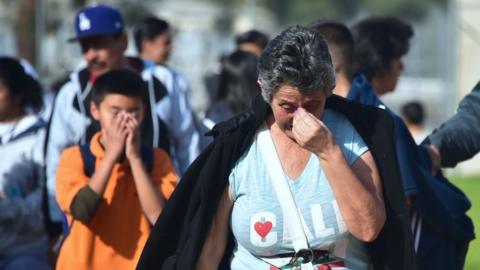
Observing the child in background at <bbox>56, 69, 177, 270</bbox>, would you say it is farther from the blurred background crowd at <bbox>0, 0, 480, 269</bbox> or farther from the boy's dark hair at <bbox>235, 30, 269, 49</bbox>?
the blurred background crowd at <bbox>0, 0, 480, 269</bbox>

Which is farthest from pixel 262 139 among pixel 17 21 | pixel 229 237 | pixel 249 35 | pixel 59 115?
pixel 17 21

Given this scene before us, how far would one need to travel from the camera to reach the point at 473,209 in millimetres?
15539

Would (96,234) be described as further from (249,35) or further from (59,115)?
(249,35)

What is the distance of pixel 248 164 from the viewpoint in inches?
188

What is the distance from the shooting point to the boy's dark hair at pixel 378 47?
261 inches

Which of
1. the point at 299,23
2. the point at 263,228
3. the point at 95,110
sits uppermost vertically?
the point at 263,228

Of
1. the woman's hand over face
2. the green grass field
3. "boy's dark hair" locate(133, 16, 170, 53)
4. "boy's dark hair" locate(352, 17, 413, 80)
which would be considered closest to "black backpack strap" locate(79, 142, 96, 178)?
"boy's dark hair" locate(352, 17, 413, 80)

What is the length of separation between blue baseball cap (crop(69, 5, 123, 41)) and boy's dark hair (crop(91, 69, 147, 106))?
124 centimetres

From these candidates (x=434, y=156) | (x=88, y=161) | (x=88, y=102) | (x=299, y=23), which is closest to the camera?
(x=434, y=156)

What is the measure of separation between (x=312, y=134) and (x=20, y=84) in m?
4.05

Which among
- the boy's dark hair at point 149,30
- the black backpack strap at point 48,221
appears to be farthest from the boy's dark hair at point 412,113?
the black backpack strap at point 48,221

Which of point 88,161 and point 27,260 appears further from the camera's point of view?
point 27,260

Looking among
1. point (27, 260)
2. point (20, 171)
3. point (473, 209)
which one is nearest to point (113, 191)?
point (27, 260)

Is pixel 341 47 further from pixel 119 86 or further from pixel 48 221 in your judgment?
pixel 48 221
